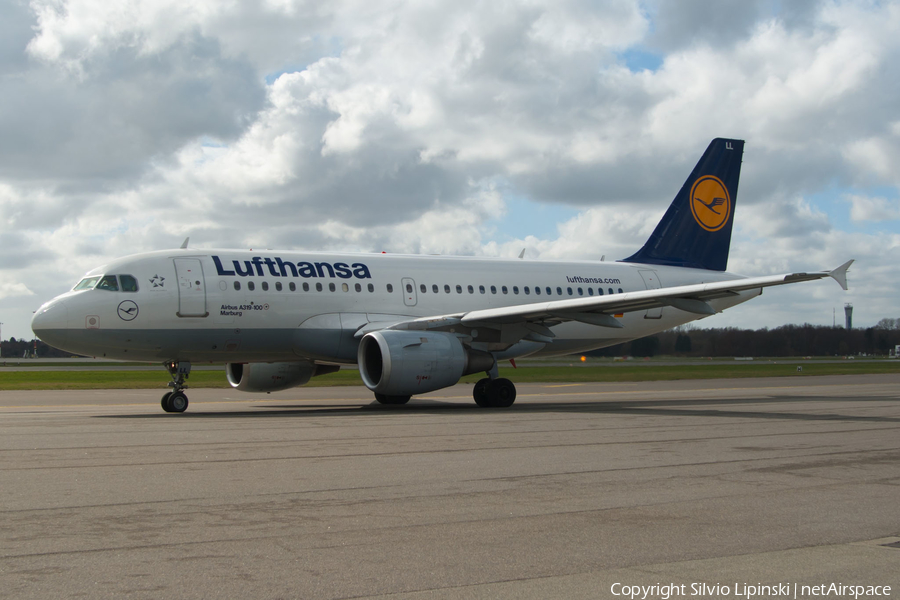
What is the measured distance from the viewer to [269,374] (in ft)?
76.0

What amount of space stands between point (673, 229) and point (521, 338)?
9.17 m

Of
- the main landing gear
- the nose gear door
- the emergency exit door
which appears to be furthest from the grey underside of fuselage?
the emergency exit door

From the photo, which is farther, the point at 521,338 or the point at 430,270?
the point at 430,270

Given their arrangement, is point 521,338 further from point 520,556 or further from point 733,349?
point 733,349

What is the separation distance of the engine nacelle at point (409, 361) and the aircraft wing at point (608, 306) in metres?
0.83

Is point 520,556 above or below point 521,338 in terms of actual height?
below

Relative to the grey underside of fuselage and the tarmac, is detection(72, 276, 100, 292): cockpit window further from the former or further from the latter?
the tarmac

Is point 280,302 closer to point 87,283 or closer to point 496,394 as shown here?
point 87,283

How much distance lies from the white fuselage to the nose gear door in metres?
0.02

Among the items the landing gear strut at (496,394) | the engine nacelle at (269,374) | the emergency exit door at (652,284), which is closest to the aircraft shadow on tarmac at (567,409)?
the landing gear strut at (496,394)

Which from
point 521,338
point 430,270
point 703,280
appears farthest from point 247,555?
point 703,280

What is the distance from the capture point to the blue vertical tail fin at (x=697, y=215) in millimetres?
28000

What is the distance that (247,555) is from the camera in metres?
5.81

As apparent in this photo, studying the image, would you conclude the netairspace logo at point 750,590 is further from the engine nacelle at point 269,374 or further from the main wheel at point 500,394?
the engine nacelle at point 269,374
